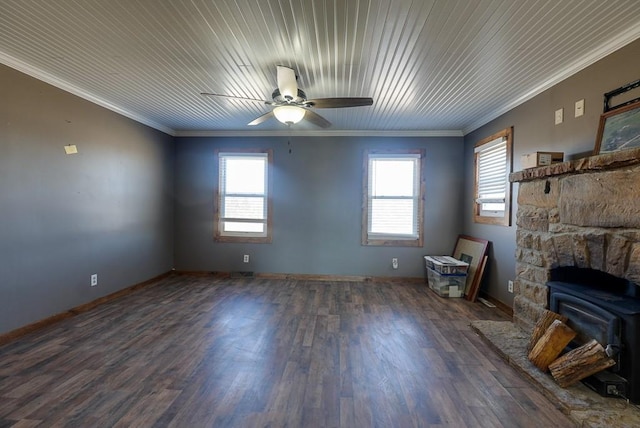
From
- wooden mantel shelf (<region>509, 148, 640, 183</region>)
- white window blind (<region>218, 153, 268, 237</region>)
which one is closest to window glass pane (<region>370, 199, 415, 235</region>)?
white window blind (<region>218, 153, 268, 237</region>)

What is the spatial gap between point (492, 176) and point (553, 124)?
116cm

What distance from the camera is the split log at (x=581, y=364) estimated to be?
1.83m

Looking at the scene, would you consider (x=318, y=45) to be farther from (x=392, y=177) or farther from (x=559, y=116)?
(x=392, y=177)

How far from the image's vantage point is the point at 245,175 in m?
5.00

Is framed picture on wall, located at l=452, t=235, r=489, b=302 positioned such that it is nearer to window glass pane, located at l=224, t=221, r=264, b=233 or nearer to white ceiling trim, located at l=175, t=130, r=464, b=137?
white ceiling trim, located at l=175, t=130, r=464, b=137

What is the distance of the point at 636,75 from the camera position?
2006mm

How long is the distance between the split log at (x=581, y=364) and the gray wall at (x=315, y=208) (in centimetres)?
281

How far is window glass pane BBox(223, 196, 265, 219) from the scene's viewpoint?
16.4 ft

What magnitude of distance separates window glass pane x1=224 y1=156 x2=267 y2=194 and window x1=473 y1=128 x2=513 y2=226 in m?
3.42

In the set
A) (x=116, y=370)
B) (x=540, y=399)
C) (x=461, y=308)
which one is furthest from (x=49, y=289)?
(x=461, y=308)

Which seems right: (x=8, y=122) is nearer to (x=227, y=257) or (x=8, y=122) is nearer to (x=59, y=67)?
(x=59, y=67)

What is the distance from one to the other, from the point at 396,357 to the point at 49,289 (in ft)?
11.6

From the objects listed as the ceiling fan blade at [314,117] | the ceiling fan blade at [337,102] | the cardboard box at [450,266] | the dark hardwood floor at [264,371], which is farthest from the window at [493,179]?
the ceiling fan blade at [314,117]

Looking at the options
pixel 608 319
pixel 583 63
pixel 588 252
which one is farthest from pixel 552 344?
pixel 583 63
